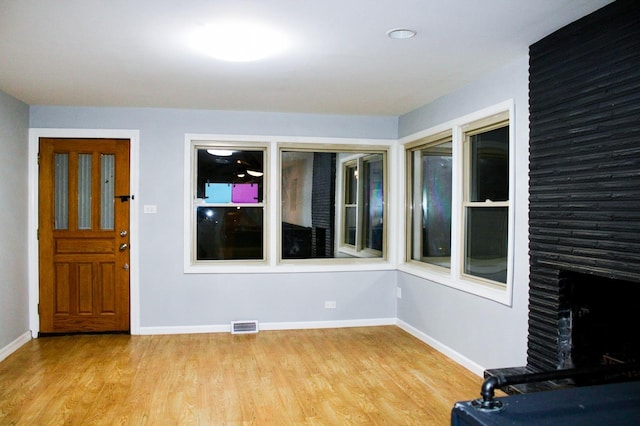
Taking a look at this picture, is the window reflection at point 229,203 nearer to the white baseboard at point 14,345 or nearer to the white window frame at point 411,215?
the white window frame at point 411,215

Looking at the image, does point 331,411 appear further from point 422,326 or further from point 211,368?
point 422,326

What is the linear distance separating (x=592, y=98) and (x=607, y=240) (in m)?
0.79

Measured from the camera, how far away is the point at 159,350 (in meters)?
4.70

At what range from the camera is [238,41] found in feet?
10.1

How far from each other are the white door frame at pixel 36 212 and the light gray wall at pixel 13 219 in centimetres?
8

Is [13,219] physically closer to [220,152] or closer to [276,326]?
[220,152]

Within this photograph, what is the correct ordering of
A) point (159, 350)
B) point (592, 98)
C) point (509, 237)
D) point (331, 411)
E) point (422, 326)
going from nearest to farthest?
point (592, 98), point (331, 411), point (509, 237), point (159, 350), point (422, 326)

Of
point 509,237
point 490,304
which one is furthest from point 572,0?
point 490,304

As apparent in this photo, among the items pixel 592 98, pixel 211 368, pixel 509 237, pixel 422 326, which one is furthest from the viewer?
pixel 422 326

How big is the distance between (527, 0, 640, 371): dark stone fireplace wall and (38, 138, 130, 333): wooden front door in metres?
4.10

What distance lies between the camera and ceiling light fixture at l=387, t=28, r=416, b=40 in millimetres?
2902

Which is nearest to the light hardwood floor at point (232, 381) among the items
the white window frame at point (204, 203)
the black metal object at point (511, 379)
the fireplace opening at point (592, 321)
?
the white window frame at point (204, 203)

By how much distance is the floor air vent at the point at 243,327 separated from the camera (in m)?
5.32

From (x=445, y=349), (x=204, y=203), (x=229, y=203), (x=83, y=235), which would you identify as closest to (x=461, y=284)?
(x=445, y=349)
